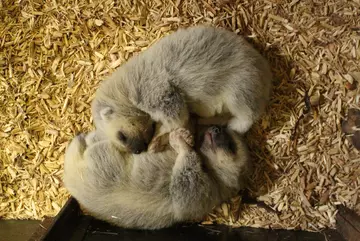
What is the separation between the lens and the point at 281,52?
13.1ft

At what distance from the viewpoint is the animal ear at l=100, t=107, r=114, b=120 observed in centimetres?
368

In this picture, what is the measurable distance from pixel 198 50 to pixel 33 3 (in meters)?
1.80

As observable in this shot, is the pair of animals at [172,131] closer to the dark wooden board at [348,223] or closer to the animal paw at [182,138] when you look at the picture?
the animal paw at [182,138]

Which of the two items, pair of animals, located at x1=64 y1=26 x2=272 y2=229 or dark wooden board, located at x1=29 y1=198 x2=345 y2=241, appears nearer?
pair of animals, located at x1=64 y1=26 x2=272 y2=229

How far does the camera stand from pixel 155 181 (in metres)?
3.77

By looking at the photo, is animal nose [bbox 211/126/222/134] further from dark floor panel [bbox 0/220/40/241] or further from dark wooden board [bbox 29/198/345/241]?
dark floor panel [bbox 0/220/40/241]

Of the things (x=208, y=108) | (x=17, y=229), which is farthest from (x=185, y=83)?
(x=17, y=229)

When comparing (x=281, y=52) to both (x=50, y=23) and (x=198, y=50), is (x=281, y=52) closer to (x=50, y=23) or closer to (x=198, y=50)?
(x=198, y=50)

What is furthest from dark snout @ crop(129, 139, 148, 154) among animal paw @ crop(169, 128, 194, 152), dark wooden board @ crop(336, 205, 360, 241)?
dark wooden board @ crop(336, 205, 360, 241)

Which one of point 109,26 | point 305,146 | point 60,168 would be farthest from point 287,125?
point 60,168

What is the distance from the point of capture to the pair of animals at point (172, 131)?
365 cm

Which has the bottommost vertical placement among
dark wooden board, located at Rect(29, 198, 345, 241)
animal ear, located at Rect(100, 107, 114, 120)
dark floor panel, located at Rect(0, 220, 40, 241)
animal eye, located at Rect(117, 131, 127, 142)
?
dark floor panel, located at Rect(0, 220, 40, 241)

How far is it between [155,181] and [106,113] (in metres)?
0.73

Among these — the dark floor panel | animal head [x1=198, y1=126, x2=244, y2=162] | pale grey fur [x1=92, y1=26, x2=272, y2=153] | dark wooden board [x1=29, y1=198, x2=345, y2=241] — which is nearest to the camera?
pale grey fur [x1=92, y1=26, x2=272, y2=153]
